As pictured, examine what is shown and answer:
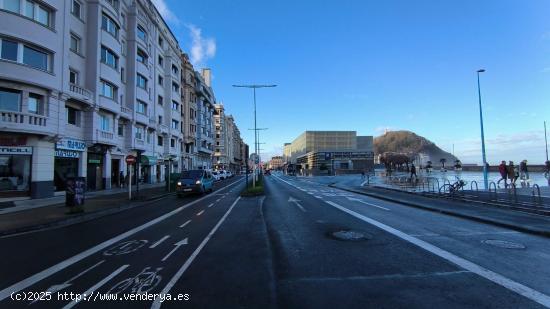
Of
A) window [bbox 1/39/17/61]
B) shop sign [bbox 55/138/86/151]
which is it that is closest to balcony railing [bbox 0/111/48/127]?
shop sign [bbox 55/138/86/151]

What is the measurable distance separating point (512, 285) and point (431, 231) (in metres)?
4.92

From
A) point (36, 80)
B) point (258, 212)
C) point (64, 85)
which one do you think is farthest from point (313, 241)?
point (64, 85)

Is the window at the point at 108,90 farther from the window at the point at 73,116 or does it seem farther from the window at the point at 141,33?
the window at the point at 141,33

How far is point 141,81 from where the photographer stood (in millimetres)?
40781

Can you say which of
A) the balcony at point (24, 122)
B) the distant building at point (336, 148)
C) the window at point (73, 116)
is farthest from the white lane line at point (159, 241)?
the distant building at point (336, 148)

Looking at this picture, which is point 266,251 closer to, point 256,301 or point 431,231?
point 256,301

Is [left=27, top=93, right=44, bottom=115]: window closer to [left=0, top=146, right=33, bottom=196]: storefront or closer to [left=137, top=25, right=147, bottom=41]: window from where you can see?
[left=0, top=146, right=33, bottom=196]: storefront

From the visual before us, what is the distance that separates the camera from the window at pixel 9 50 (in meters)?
20.9

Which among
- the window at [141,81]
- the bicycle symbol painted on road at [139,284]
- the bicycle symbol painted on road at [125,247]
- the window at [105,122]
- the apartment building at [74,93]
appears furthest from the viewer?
the window at [141,81]

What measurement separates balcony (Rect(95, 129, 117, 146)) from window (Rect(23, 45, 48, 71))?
24.5 ft

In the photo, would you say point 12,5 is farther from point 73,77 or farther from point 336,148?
point 336,148

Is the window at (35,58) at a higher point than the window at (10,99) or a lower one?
higher

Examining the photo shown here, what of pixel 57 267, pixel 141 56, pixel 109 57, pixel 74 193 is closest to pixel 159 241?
pixel 57 267

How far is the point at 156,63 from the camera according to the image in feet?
155
